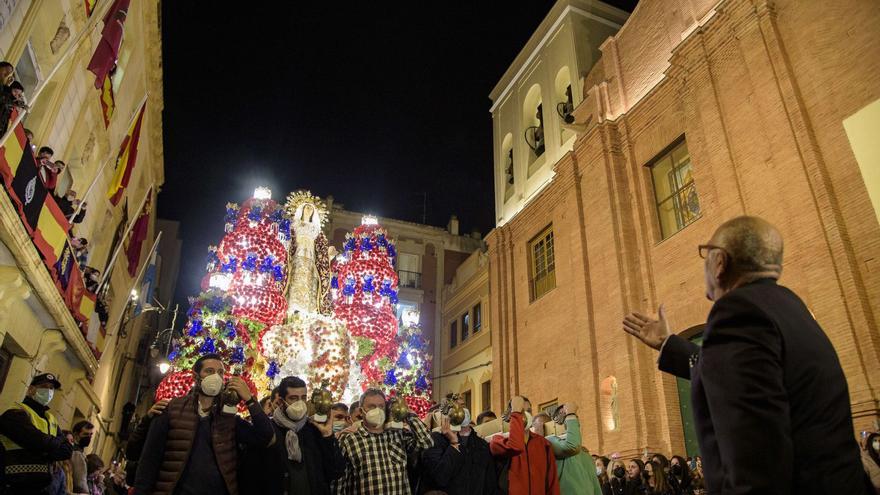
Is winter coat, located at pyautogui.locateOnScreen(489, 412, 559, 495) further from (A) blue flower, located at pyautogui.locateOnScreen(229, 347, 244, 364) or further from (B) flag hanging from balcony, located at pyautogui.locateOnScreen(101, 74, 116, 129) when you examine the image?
(B) flag hanging from balcony, located at pyautogui.locateOnScreen(101, 74, 116, 129)

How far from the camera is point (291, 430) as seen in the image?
430cm

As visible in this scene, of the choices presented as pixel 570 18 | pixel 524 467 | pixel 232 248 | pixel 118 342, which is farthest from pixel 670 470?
pixel 118 342

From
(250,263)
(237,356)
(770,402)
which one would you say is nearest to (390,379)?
(237,356)

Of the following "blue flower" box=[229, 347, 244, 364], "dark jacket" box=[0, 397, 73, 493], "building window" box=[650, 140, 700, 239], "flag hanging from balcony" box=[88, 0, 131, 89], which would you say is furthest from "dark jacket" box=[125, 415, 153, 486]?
"building window" box=[650, 140, 700, 239]

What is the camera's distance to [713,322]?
2002mm

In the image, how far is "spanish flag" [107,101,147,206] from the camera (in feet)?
44.7

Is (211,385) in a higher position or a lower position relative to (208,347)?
lower

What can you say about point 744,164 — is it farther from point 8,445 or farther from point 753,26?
point 8,445

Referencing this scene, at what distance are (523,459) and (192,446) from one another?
3.06 meters

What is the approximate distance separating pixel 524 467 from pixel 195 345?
740 cm

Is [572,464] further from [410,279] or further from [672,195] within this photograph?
[410,279]

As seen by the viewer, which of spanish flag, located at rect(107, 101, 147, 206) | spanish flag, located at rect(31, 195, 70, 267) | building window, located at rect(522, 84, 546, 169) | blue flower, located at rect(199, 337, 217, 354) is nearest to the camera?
spanish flag, located at rect(31, 195, 70, 267)

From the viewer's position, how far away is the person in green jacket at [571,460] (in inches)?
232

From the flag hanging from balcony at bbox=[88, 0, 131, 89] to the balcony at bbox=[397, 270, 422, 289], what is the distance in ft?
62.5
